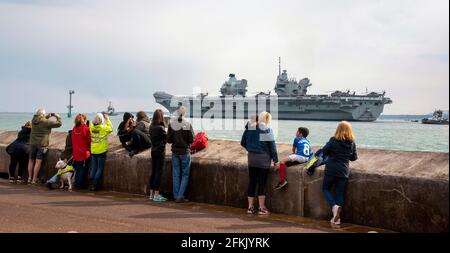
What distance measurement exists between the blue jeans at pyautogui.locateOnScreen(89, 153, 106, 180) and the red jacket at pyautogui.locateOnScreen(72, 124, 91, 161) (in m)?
0.17

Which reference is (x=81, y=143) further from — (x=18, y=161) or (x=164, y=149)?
(x=18, y=161)

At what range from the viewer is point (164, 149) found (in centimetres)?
773

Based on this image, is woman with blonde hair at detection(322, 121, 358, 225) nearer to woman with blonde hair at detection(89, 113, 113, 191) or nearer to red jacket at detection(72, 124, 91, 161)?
woman with blonde hair at detection(89, 113, 113, 191)

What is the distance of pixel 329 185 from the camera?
6094 mm

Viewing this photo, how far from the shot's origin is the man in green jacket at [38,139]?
9.26 metres

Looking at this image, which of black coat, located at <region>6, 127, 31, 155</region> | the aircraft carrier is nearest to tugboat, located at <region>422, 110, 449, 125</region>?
the aircraft carrier

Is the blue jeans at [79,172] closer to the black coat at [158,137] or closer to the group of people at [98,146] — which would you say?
the group of people at [98,146]

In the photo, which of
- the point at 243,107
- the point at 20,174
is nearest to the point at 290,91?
the point at 243,107

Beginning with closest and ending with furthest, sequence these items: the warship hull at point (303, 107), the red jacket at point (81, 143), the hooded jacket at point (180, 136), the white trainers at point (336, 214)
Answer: the white trainers at point (336, 214)
the hooded jacket at point (180, 136)
the red jacket at point (81, 143)
the warship hull at point (303, 107)

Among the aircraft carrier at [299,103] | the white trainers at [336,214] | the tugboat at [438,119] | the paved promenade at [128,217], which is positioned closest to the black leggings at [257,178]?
the paved promenade at [128,217]

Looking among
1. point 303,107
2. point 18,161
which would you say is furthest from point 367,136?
point 18,161

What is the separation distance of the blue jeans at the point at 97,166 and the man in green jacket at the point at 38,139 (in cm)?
114

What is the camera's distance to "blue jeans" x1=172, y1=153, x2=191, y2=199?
295 inches
